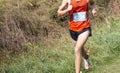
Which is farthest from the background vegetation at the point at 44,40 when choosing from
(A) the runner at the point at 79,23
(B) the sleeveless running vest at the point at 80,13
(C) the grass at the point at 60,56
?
(B) the sleeveless running vest at the point at 80,13

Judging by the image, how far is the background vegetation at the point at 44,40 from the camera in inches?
305

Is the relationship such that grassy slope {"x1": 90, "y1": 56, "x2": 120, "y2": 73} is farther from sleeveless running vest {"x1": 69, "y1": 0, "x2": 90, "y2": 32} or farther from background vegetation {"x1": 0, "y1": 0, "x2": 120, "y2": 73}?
sleeveless running vest {"x1": 69, "y1": 0, "x2": 90, "y2": 32}

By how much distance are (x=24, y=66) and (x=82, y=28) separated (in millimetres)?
1739

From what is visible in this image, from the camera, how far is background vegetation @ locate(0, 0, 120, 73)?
7.74 m

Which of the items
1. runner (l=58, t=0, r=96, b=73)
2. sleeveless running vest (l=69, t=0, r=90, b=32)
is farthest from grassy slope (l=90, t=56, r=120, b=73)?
sleeveless running vest (l=69, t=0, r=90, b=32)

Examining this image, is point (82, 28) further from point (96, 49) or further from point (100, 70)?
point (96, 49)

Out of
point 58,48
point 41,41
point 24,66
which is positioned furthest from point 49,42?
point 24,66

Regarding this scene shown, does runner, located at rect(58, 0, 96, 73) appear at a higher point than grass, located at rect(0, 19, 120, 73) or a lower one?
higher

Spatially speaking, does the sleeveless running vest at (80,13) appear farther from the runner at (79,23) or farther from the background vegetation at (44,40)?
the background vegetation at (44,40)

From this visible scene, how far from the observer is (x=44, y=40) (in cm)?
1023

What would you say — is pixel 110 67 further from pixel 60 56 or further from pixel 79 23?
pixel 79 23

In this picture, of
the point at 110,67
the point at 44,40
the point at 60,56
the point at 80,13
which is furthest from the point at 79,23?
the point at 44,40

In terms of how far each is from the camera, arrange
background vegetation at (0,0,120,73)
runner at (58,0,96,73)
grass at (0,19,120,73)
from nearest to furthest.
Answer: runner at (58,0,96,73) < grass at (0,19,120,73) < background vegetation at (0,0,120,73)

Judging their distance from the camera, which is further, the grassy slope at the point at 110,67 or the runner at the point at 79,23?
the grassy slope at the point at 110,67
